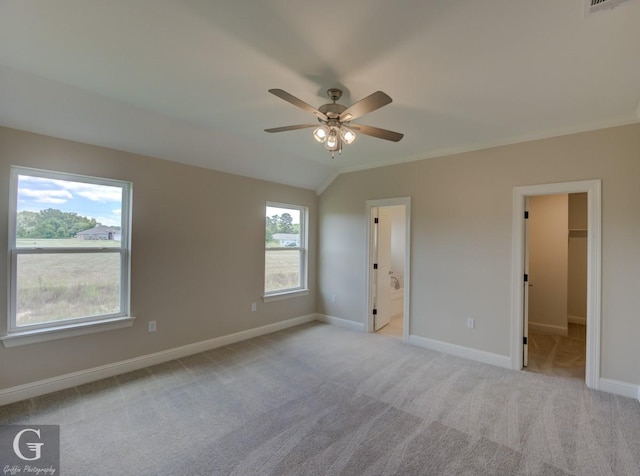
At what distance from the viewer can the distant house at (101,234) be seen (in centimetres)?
302

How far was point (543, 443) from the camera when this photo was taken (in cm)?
216

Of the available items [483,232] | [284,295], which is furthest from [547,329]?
[284,295]

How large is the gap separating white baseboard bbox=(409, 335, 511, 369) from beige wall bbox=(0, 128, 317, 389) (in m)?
2.14

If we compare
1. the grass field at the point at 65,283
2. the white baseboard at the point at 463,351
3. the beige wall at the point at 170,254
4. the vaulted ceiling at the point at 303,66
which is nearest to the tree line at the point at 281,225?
→ the beige wall at the point at 170,254

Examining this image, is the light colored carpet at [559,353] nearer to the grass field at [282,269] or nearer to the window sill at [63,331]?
the grass field at [282,269]

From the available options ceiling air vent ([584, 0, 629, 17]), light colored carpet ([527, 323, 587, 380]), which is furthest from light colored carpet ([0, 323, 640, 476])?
ceiling air vent ([584, 0, 629, 17])

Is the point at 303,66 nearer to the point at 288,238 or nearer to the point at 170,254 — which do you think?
the point at 170,254

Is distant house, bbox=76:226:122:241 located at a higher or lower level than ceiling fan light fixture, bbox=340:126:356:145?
lower

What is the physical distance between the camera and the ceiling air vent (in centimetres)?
139

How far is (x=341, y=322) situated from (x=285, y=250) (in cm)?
155

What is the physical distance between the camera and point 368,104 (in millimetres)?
1924

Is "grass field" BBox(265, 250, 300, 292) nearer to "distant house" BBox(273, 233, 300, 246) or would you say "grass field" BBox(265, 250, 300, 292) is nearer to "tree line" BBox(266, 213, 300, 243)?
"distant house" BBox(273, 233, 300, 246)

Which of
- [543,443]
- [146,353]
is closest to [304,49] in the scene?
[543,443]

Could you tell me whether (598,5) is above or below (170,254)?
above
